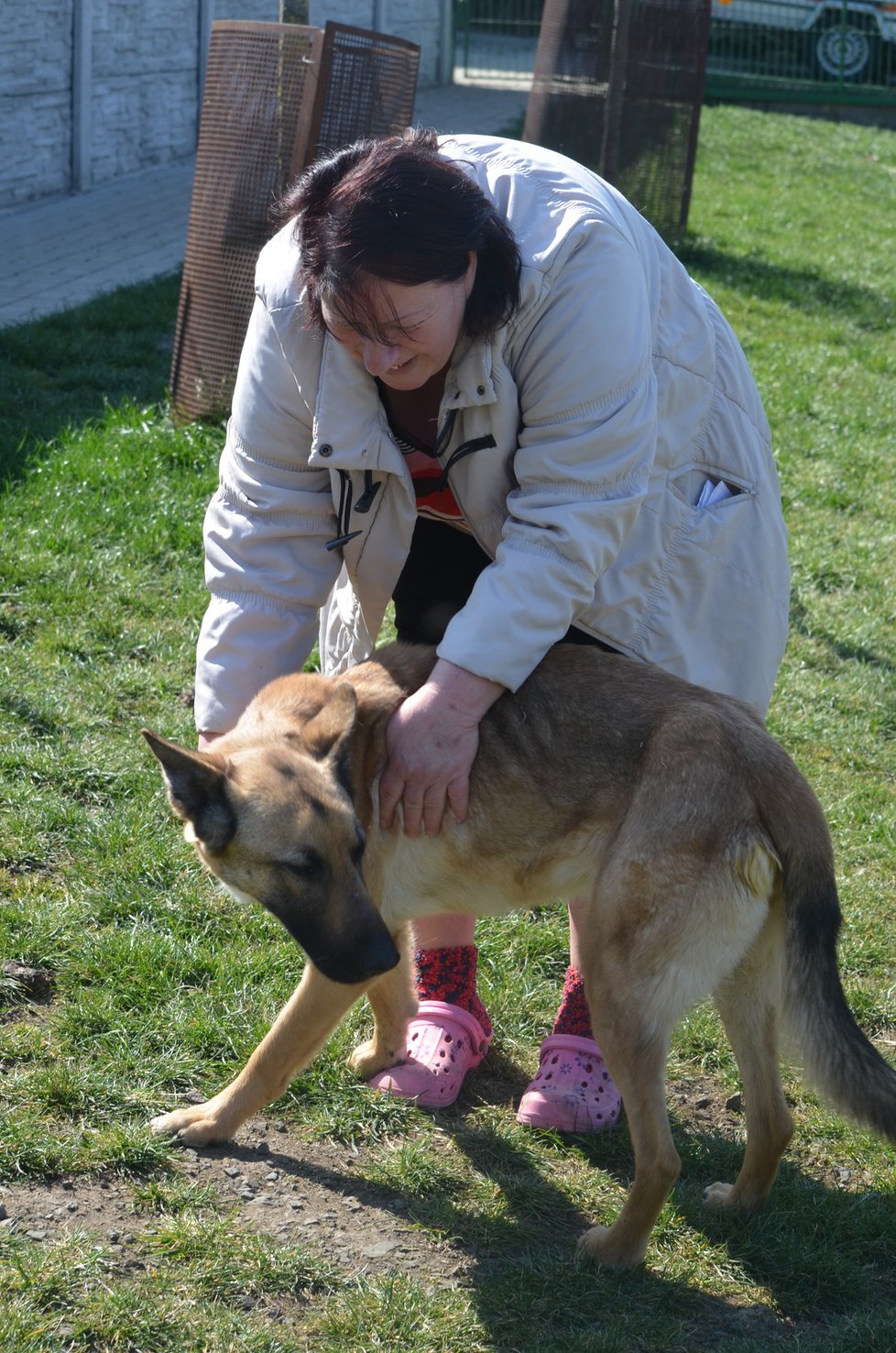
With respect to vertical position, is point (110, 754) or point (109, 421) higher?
point (109, 421)

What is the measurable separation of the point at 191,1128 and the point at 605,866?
1.24 m

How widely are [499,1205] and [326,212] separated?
7.91 ft

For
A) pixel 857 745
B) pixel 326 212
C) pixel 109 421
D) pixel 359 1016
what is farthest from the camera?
pixel 109 421

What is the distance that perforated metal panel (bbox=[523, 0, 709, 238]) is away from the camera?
38.9 ft

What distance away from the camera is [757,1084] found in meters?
3.22

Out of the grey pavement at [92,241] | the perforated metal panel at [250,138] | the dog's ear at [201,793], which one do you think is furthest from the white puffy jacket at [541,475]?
the grey pavement at [92,241]

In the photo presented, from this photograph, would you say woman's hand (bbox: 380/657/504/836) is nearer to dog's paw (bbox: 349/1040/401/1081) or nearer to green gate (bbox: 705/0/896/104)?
dog's paw (bbox: 349/1040/401/1081)

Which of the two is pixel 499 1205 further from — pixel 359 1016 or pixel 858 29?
pixel 858 29

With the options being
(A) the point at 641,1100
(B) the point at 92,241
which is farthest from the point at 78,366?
(A) the point at 641,1100

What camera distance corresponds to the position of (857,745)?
17.9 feet

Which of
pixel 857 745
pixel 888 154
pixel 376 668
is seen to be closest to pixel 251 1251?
pixel 376 668

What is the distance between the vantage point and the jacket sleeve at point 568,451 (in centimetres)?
300

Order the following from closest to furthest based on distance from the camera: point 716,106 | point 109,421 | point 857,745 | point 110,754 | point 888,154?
point 110,754
point 857,745
point 109,421
point 888,154
point 716,106

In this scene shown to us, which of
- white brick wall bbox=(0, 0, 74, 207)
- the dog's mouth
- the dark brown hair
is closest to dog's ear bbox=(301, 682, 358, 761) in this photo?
the dog's mouth
